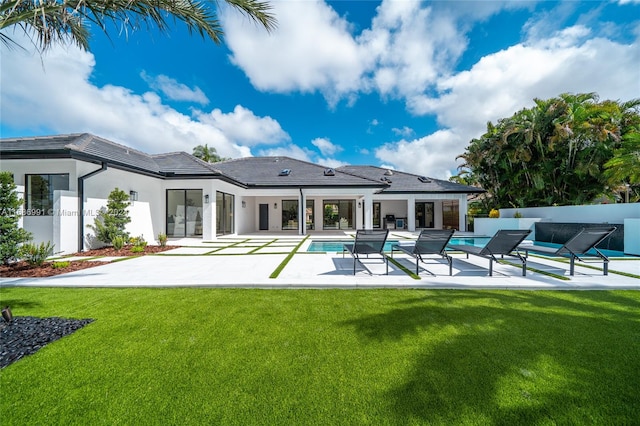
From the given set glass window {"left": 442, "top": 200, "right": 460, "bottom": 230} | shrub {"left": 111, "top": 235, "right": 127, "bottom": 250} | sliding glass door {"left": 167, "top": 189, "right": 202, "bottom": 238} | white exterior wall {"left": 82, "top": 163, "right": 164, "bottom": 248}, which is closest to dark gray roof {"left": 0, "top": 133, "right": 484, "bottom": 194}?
white exterior wall {"left": 82, "top": 163, "right": 164, "bottom": 248}

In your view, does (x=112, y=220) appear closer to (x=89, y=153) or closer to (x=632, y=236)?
(x=89, y=153)

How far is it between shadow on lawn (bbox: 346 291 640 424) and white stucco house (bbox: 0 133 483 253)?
1234cm

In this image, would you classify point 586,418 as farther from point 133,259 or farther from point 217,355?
point 133,259

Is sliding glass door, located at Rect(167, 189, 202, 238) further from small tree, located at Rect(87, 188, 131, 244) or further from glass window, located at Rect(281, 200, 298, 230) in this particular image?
glass window, located at Rect(281, 200, 298, 230)

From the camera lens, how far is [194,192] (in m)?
15.1

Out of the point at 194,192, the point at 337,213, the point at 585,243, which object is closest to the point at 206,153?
the point at 337,213

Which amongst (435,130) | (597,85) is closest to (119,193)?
(435,130)

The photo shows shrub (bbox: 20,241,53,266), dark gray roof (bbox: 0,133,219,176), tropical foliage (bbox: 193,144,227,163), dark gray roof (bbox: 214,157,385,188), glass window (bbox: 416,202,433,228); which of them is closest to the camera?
shrub (bbox: 20,241,53,266)

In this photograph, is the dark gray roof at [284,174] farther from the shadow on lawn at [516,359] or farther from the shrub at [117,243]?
the shadow on lawn at [516,359]

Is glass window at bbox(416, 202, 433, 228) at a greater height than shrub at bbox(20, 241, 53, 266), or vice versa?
glass window at bbox(416, 202, 433, 228)

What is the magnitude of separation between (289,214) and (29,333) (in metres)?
19.5

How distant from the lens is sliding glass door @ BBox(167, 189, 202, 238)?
15188mm

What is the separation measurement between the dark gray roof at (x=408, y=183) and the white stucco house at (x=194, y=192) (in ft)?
0.29

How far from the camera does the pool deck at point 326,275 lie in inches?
221
